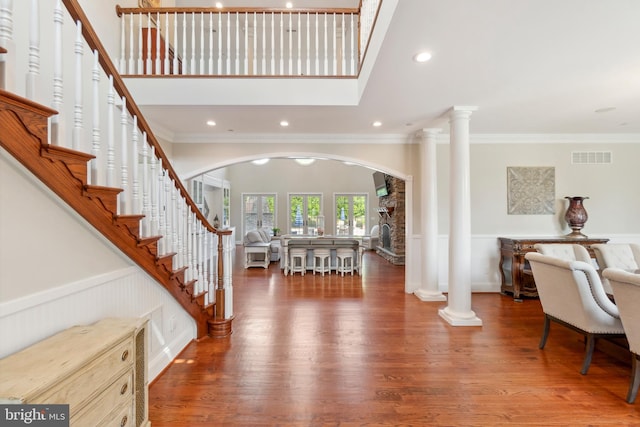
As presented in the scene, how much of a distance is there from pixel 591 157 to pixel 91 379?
683cm

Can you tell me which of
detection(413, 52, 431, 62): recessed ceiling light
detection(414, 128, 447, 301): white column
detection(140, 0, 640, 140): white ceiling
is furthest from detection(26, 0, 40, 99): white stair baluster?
detection(414, 128, 447, 301): white column

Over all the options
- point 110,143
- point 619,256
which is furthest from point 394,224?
point 110,143

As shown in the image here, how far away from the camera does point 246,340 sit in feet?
9.81

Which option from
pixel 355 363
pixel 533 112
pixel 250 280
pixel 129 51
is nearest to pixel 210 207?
pixel 250 280

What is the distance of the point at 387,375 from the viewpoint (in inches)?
93.5

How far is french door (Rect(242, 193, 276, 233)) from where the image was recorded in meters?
11.5

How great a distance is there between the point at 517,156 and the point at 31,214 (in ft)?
19.4

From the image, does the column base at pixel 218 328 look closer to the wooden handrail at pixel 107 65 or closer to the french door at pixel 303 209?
the wooden handrail at pixel 107 65

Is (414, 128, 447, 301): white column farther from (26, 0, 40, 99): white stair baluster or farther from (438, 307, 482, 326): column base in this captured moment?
(26, 0, 40, 99): white stair baluster

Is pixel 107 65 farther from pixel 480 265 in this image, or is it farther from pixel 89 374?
pixel 480 265

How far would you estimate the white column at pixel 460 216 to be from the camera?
3488mm

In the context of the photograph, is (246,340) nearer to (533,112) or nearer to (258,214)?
(533,112)

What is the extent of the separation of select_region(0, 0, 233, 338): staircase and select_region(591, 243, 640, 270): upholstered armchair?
436cm

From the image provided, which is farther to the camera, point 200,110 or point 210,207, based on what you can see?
point 210,207
